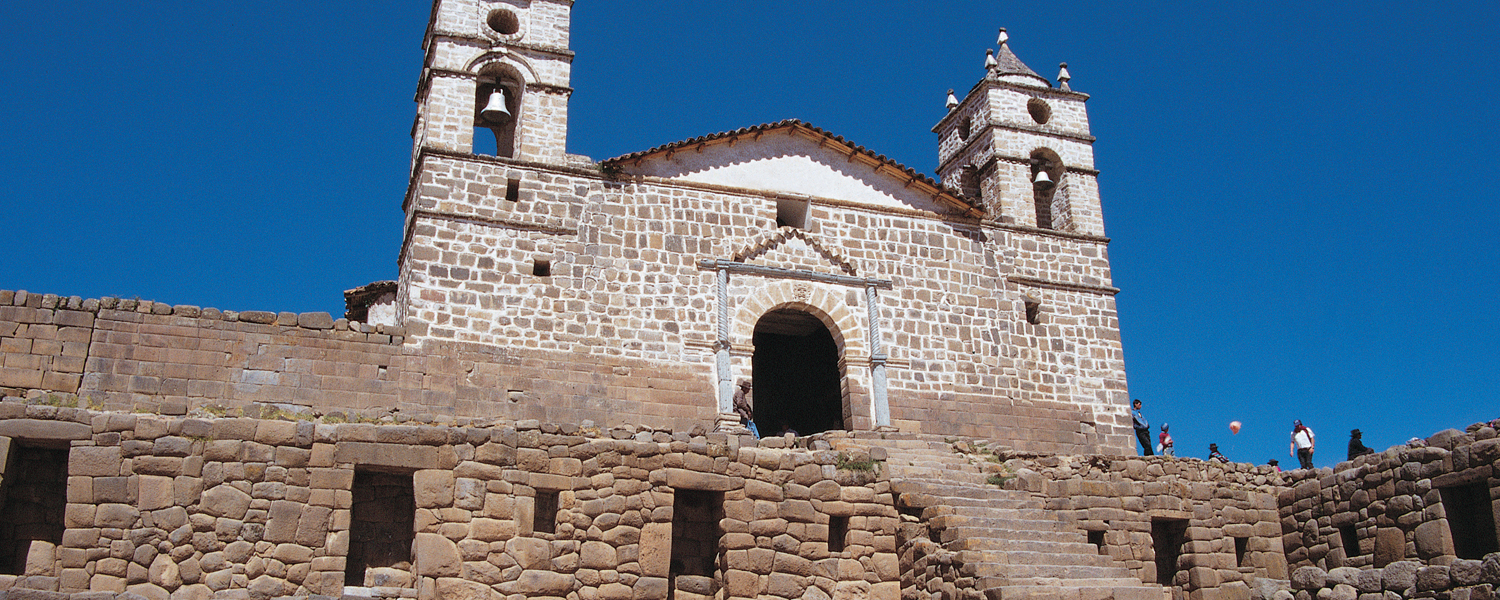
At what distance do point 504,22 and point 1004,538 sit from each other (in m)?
12.6

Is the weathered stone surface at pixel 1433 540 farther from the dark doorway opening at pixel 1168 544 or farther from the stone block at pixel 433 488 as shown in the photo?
the stone block at pixel 433 488

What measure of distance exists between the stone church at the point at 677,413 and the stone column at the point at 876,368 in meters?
0.05

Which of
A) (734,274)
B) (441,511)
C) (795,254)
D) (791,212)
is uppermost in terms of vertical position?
(791,212)

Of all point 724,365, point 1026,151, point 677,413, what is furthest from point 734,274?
point 1026,151

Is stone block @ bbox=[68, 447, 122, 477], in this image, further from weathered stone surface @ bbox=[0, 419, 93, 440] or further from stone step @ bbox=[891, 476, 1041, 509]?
stone step @ bbox=[891, 476, 1041, 509]

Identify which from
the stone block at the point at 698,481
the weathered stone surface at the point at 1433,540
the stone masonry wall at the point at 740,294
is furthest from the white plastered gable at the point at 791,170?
the weathered stone surface at the point at 1433,540

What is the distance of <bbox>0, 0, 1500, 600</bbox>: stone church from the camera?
39.9 feet

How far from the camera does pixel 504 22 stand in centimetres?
2069

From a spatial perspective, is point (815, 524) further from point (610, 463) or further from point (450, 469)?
point (450, 469)

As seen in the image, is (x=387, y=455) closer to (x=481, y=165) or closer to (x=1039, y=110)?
(x=481, y=165)

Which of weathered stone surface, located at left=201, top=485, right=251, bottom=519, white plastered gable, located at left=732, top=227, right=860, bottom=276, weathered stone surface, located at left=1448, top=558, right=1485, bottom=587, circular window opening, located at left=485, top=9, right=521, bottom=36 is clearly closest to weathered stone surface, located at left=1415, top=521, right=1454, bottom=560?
weathered stone surface, located at left=1448, top=558, right=1485, bottom=587

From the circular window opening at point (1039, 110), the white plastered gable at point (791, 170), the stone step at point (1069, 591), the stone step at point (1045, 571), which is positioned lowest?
the stone step at point (1069, 591)

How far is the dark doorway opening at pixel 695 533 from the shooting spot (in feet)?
46.0

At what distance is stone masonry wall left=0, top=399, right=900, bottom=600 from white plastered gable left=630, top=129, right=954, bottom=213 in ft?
23.9
